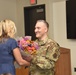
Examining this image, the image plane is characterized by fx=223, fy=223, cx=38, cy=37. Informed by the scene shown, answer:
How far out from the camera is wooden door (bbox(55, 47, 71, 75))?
4.72 meters

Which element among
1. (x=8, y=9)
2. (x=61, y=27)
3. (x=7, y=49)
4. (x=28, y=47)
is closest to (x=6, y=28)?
(x=7, y=49)

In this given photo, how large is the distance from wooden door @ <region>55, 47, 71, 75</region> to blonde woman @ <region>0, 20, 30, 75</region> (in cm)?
255

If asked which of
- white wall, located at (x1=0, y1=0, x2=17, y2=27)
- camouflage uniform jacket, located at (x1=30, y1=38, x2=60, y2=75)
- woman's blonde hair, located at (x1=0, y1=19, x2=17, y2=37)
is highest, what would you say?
white wall, located at (x1=0, y1=0, x2=17, y2=27)

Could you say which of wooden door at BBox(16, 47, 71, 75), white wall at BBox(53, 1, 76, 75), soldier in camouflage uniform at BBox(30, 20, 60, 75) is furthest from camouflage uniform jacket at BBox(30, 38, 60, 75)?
white wall at BBox(53, 1, 76, 75)

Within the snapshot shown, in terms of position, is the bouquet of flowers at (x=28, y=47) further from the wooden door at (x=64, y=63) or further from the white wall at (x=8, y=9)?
the white wall at (x=8, y=9)

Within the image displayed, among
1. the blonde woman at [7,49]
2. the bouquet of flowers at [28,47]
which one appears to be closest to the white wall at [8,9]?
the bouquet of flowers at [28,47]

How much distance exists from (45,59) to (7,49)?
42 cm

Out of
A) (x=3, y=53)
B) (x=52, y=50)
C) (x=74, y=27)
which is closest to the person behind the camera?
(x=3, y=53)

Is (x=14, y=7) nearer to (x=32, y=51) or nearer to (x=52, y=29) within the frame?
(x=52, y=29)

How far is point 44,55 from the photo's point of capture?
2385 millimetres

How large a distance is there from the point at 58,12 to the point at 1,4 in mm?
1748

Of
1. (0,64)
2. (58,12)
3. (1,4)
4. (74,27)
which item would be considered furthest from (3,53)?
(1,4)

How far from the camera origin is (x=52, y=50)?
2363mm

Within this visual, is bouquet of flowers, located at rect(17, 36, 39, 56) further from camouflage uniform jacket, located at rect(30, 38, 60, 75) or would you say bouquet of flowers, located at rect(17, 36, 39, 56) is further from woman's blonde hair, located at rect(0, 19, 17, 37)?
woman's blonde hair, located at rect(0, 19, 17, 37)
